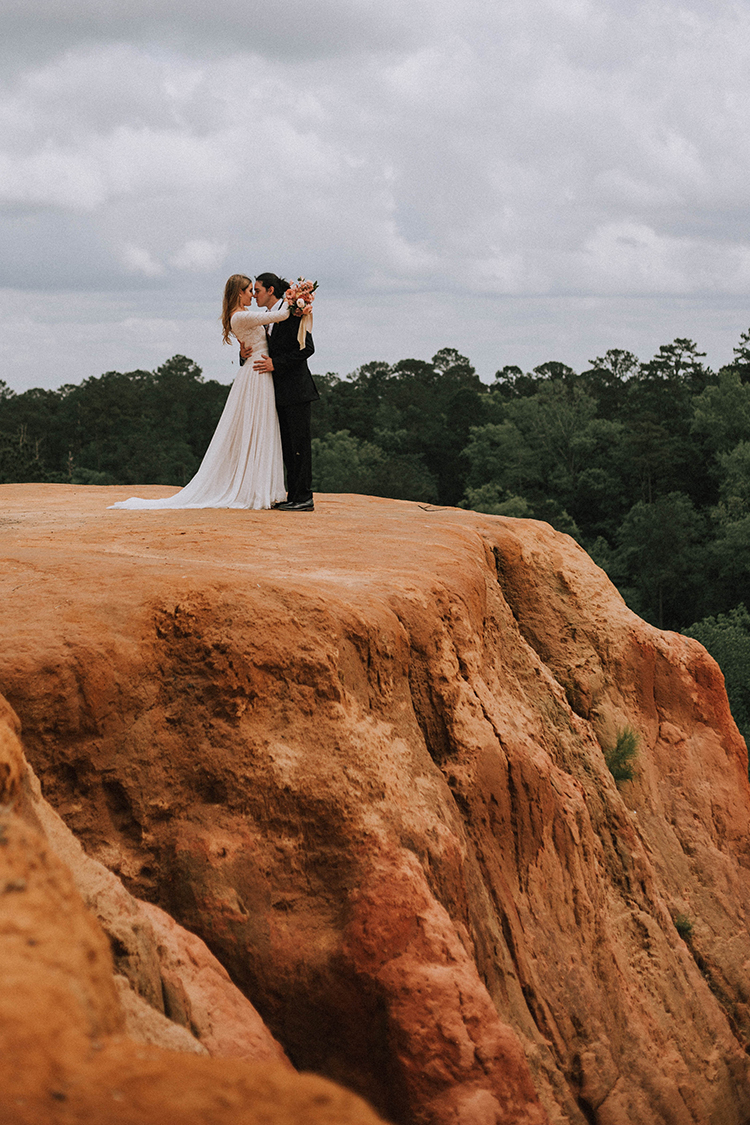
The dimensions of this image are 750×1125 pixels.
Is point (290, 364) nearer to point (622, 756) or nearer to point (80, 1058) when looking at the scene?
point (622, 756)

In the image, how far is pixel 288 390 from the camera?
9.02m

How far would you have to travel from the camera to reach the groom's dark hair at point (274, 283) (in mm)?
8805

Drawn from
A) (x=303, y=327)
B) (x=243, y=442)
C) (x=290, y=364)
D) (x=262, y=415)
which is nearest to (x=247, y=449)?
(x=243, y=442)

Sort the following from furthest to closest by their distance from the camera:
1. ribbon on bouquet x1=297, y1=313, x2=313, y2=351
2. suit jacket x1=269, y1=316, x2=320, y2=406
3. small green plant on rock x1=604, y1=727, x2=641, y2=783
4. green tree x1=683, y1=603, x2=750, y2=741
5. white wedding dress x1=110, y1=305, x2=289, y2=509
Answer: green tree x1=683, y1=603, x2=750, y2=741
white wedding dress x1=110, y1=305, x2=289, y2=509
suit jacket x1=269, y1=316, x2=320, y2=406
ribbon on bouquet x1=297, y1=313, x2=313, y2=351
small green plant on rock x1=604, y1=727, x2=641, y2=783

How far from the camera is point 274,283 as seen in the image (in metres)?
8.80

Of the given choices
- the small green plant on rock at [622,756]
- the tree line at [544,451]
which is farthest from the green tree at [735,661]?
the small green plant on rock at [622,756]

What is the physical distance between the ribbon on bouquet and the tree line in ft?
97.8

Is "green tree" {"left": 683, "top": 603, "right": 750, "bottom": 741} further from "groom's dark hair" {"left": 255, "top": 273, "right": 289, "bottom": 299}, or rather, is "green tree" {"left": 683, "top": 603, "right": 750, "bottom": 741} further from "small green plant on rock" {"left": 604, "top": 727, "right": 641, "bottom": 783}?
"groom's dark hair" {"left": 255, "top": 273, "right": 289, "bottom": 299}

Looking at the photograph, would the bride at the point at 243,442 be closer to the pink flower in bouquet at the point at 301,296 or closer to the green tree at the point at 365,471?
the pink flower in bouquet at the point at 301,296

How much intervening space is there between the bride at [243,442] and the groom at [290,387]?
8cm

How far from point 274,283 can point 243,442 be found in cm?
144

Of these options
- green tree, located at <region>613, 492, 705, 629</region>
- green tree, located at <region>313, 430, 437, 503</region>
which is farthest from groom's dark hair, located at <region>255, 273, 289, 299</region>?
green tree, located at <region>613, 492, 705, 629</region>

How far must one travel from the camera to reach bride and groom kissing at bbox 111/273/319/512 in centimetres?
885

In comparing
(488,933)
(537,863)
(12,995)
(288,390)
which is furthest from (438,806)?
(288,390)
